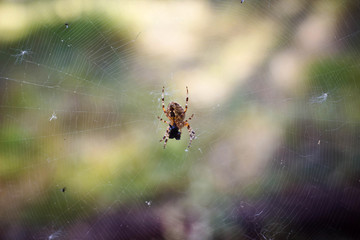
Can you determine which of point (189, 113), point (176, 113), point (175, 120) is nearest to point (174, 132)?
point (175, 120)

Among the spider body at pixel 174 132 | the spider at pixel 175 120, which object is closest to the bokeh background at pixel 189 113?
the spider at pixel 175 120

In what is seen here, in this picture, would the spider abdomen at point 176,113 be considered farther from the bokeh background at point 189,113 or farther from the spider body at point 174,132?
the bokeh background at point 189,113

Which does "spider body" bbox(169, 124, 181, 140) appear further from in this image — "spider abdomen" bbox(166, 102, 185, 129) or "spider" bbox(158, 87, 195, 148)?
"spider abdomen" bbox(166, 102, 185, 129)

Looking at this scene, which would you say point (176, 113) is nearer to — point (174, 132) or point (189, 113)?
point (174, 132)

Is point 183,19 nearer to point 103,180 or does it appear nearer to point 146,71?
point 146,71

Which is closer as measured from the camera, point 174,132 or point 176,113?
point 176,113

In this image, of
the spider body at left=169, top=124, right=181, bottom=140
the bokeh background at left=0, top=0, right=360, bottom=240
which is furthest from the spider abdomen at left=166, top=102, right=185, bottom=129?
the bokeh background at left=0, top=0, right=360, bottom=240

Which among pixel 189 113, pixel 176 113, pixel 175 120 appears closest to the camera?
pixel 176 113

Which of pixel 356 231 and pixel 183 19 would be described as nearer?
pixel 356 231

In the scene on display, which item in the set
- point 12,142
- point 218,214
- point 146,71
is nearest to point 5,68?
point 12,142
